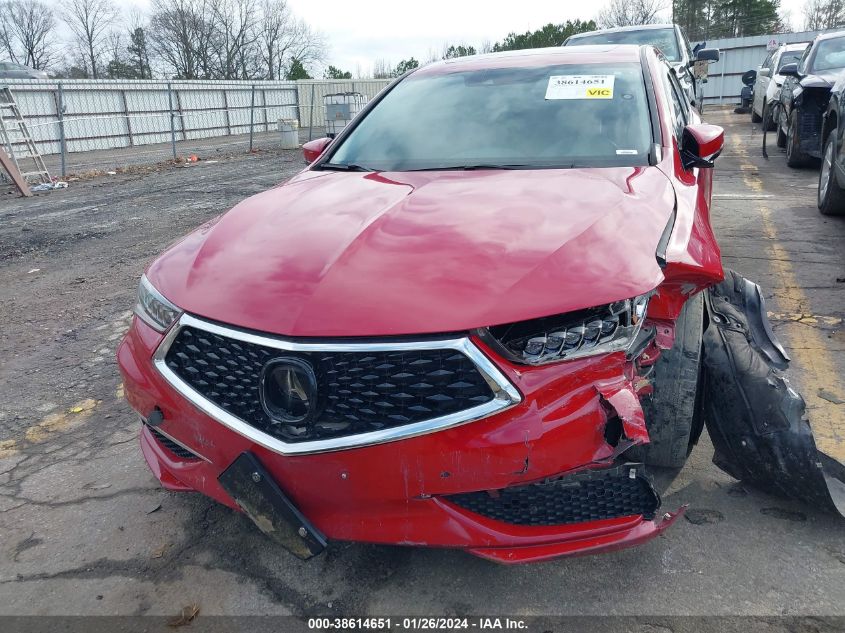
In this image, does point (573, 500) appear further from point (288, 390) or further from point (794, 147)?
point (794, 147)

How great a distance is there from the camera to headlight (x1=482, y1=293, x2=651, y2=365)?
68.0 inches

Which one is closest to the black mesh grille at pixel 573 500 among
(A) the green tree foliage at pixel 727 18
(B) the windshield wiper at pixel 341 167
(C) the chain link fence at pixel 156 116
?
(B) the windshield wiper at pixel 341 167

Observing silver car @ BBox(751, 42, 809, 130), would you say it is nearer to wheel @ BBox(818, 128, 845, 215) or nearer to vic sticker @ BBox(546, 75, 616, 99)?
wheel @ BBox(818, 128, 845, 215)

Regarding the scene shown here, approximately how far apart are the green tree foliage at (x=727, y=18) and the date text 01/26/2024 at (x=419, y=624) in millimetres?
51930

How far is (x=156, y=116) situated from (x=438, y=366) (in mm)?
24294

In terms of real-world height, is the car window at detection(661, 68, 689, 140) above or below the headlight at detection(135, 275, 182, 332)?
above

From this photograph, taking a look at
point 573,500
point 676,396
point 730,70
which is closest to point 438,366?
point 573,500

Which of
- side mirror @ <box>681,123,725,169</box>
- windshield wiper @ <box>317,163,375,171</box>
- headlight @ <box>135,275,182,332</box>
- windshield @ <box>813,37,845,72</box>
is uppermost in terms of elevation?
windshield @ <box>813,37,845,72</box>

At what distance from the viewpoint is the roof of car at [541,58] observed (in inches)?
131

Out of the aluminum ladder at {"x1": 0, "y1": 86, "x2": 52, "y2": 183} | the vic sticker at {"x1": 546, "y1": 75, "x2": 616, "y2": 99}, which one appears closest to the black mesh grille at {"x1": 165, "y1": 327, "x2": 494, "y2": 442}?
the vic sticker at {"x1": 546, "y1": 75, "x2": 616, "y2": 99}

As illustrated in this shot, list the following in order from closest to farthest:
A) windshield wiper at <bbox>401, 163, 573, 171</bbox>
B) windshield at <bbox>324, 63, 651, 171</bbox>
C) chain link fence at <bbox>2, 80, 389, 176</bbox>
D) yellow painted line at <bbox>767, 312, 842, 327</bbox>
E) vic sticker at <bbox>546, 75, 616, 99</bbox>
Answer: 1. windshield wiper at <bbox>401, 163, 573, 171</bbox>
2. windshield at <bbox>324, 63, 651, 171</bbox>
3. vic sticker at <bbox>546, 75, 616, 99</bbox>
4. yellow painted line at <bbox>767, 312, 842, 327</bbox>
5. chain link fence at <bbox>2, 80, 389, 176</bbox>

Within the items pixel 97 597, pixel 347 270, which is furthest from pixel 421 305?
pixel 97 597

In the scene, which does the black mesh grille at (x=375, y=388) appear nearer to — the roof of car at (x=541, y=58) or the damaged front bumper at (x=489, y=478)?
the damaged front bumper at (x=489, y=478)

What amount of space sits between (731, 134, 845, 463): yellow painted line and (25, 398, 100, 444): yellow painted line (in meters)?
3.28
